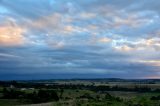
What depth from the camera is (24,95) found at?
127m

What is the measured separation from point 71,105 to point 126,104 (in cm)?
1547

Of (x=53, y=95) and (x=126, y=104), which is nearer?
(x=126, y=104)

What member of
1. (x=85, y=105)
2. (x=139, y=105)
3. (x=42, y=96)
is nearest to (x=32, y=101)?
(x=42, y=96)

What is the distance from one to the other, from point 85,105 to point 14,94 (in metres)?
46.8

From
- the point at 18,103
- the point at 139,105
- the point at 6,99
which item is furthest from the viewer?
the point at 6,99

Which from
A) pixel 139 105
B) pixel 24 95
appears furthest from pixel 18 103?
pixel 139 105

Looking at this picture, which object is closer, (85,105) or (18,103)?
(85,105)

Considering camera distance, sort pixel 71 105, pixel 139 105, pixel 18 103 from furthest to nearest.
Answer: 1. pixel 18 103
2. pixel 71 105
3. pixel 139 105

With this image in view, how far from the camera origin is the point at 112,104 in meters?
91.5

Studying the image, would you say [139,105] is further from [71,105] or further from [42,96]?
[42,96]

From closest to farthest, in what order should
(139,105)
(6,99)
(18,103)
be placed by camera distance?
1. (139,105)
2. (18,103)
3. (6,99)

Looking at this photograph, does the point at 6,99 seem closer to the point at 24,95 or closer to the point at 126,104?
the point at 24,95

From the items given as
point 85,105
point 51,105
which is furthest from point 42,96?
point 85,105

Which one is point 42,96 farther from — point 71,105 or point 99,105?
point 99,105
